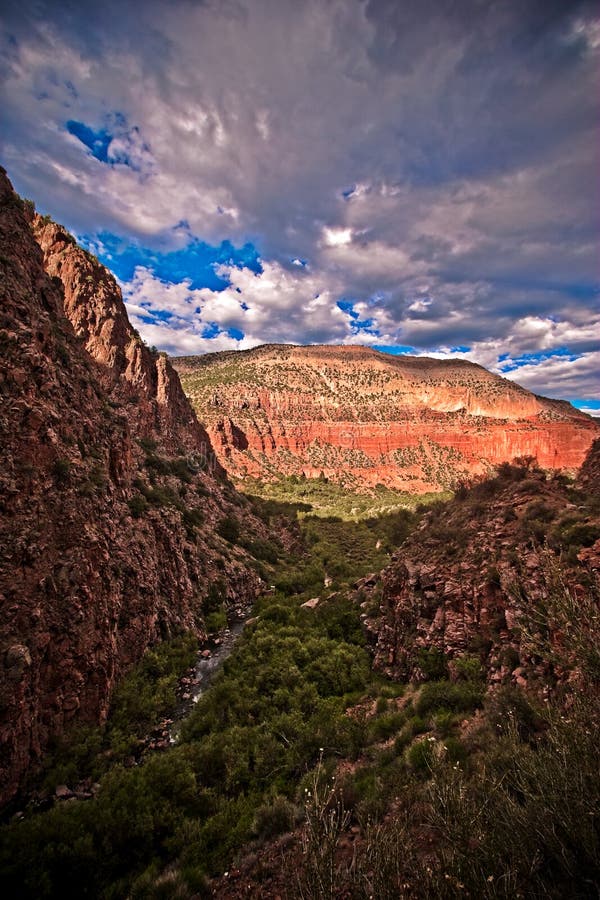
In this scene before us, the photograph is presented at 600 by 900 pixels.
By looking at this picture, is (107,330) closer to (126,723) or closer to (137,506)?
(137,506)

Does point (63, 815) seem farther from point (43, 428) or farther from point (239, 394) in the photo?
point (239, 394)

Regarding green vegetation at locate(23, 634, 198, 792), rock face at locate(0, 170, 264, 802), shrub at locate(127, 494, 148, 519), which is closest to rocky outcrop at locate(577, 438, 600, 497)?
green vegetation at locate(23, 634, 198, 792)

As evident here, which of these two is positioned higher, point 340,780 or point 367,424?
point 367,424

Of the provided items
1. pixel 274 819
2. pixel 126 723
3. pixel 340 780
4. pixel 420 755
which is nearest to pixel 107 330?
pixel 126 723

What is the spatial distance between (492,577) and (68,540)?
13887mm

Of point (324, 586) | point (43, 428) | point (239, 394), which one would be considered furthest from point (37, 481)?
point (239, 394)

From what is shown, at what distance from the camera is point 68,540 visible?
500 inches

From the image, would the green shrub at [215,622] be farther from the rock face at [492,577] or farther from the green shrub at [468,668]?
the green shrub at [468,668]

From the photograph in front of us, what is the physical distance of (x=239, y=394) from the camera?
320ft

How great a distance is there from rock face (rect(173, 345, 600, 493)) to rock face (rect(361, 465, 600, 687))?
59.9 m

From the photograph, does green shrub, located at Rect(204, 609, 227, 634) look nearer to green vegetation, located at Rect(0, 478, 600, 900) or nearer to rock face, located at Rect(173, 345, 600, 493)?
green vegetation, located at Rect(0, 478, 600, 900)

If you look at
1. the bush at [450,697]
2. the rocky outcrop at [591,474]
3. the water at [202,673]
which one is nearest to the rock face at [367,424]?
the water at [202,673]

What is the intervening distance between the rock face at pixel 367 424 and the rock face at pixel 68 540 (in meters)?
50.8

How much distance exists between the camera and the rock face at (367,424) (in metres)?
82.9
